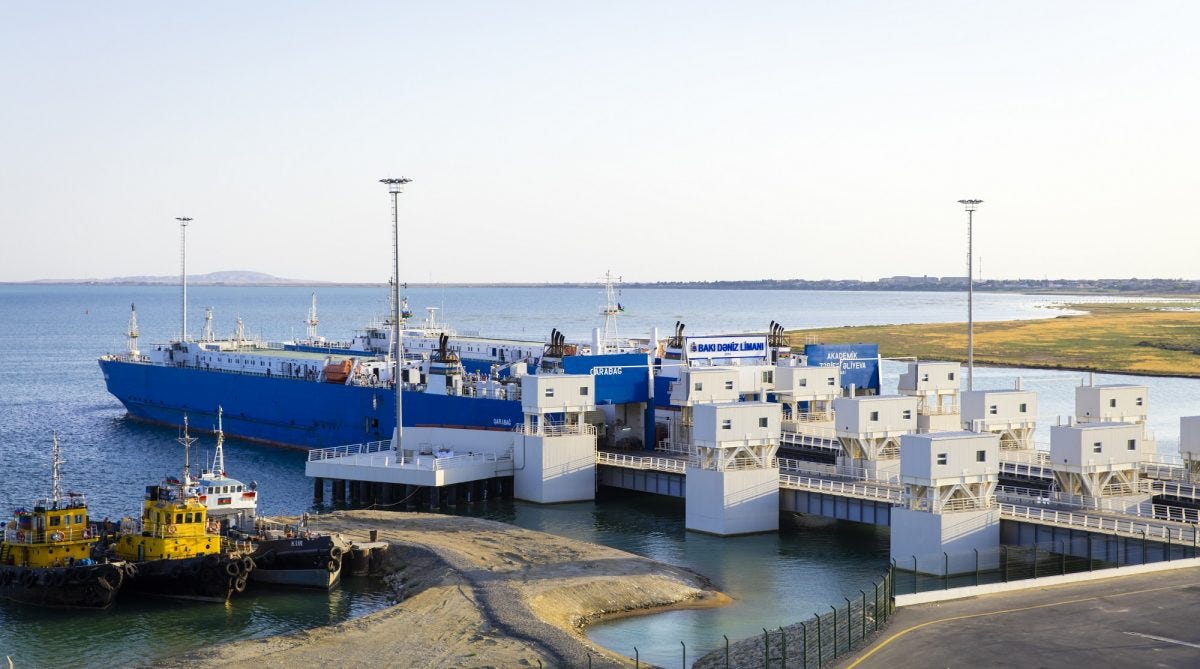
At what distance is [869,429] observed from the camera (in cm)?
5575

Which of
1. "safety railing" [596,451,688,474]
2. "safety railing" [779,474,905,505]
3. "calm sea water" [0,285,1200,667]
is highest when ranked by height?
"safety railing" [596,451,688,474]

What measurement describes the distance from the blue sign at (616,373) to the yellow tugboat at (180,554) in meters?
25.8

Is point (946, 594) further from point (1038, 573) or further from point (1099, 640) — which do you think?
point (1038, 573)

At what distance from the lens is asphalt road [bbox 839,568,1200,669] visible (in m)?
28.8

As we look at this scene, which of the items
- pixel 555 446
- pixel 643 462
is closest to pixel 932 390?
pixel 643 462

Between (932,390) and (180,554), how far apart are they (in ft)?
140

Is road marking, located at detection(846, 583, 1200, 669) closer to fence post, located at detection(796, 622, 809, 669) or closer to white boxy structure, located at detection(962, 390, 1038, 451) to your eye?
fence post, located at detection(796, 622, 809, 669)

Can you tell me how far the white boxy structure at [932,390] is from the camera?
227ft

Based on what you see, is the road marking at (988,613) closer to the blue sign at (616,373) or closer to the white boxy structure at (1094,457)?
the white boxy structure at (1094,457)

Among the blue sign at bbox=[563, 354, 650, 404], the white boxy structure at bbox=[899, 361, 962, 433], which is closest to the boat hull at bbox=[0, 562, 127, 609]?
the blue sign at bbox=[563, 354, 650, 404]

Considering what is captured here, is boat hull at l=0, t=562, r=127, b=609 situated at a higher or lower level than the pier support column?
lower

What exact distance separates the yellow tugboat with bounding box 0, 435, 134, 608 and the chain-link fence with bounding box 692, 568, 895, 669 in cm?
2005

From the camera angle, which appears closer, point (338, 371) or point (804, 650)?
point (804, 650)

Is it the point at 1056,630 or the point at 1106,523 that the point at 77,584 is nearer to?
the point at 1056,630
